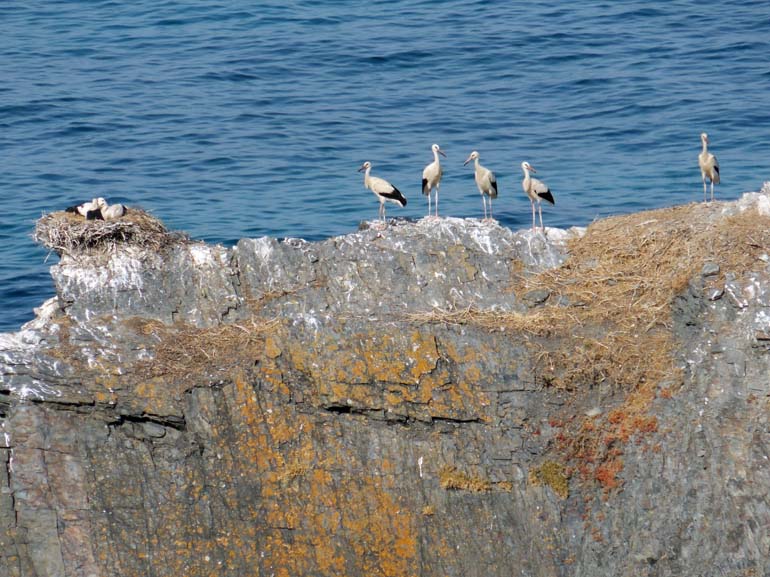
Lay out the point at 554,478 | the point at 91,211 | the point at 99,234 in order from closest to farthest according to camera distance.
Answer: the point at 554,478 → the point at 99,234 → the point at 91,211

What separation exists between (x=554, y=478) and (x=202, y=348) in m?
4.98

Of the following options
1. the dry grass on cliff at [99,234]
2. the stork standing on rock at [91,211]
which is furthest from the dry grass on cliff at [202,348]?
the stork standing on rock at [91,211]

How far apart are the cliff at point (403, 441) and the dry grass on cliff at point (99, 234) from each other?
1401 mm

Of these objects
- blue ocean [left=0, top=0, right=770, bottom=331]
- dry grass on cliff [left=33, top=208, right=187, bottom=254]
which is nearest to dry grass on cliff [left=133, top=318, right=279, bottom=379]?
dry grass on cliff [left=33, top=208, right=187, bottom=254]

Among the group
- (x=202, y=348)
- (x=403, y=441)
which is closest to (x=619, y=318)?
(x=403, y=441)

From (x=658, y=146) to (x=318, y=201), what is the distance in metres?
9.60

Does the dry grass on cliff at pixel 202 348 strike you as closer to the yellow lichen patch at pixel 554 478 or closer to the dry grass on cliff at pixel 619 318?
the dry grass on cliff at pixel 619 318

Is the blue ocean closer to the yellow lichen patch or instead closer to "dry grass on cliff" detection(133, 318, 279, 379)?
"dry grass on cliff" detection(133, 318, 279, 379)

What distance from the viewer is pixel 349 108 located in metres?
39.9

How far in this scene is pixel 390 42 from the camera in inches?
1779

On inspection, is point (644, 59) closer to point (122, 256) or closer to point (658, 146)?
point (658, 146)

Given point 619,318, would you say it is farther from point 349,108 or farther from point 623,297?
point 349,108

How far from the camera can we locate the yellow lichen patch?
17.3 metres

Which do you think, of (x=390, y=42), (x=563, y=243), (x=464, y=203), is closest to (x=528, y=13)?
(x=390, y=42)
